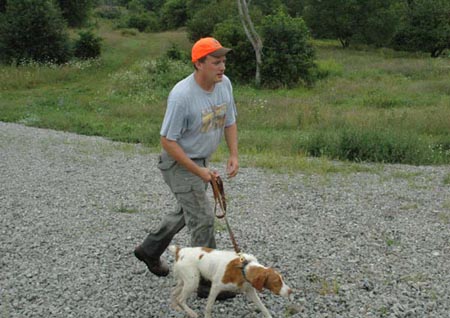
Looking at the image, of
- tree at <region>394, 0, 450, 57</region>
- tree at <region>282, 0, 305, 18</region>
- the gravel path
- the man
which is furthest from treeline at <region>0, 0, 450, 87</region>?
the man

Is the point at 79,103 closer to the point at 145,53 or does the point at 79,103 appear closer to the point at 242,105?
the point at 242,105

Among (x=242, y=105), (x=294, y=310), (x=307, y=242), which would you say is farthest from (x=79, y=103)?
(x=294, y=310)

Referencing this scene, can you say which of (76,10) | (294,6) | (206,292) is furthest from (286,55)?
(294,6)

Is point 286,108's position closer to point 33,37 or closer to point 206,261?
point 206,261

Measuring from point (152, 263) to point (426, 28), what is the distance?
154 feet

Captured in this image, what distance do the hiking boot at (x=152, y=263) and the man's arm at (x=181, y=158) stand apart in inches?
46.8

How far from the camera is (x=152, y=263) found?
5.33m

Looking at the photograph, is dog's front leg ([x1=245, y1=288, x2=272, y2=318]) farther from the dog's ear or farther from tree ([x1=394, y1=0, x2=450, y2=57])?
tree ([x1=394, y1=0, x2=450, y2=57])

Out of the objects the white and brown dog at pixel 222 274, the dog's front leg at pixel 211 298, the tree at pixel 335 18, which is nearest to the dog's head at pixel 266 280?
the white and brown dog at pixel 222 274

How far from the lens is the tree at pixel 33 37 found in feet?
108

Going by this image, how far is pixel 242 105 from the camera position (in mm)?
21281

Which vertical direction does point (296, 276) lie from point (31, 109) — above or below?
above

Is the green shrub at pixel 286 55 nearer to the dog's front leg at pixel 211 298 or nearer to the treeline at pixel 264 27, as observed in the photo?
the treeline at pixel 264 27

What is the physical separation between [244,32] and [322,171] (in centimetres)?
2161
